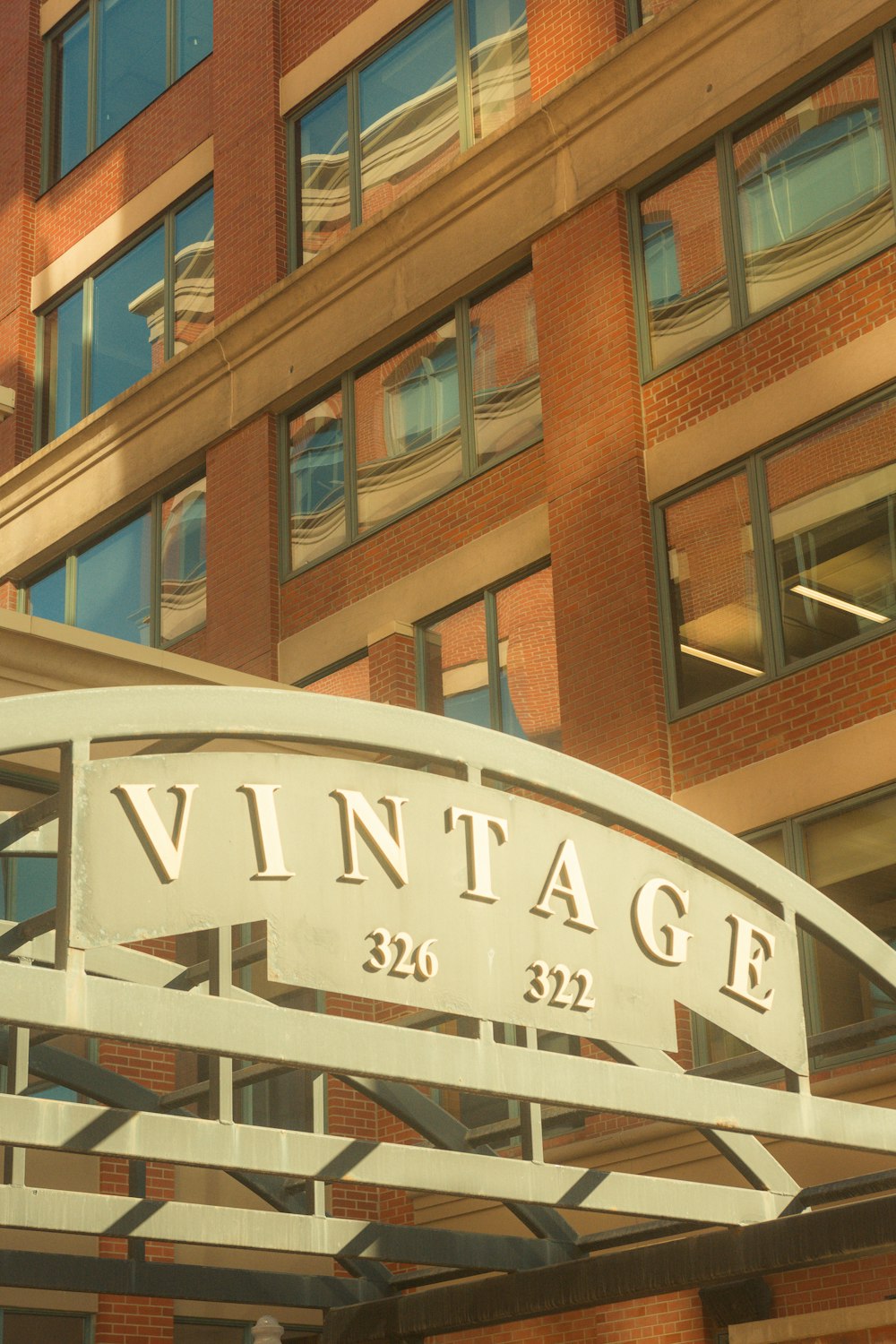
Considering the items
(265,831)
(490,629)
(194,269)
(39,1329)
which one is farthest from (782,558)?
(194,269)

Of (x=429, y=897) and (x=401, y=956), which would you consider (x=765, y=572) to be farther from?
(x=401, y=956)

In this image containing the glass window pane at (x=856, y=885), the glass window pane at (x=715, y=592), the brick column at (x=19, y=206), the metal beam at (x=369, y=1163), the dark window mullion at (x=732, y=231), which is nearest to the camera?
the metal beam at (x=369, y=1163)

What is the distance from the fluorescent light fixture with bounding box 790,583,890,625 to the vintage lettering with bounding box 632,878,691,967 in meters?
7.52

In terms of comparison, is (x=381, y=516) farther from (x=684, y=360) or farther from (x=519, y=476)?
(x=684, y=360)

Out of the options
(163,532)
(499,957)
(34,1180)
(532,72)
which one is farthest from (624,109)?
(499,957)

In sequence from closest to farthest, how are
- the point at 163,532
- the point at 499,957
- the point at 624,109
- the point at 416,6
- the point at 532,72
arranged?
the point at 499,957 → the point at 624,109 → the point at 532,72 → the point at 416,6 → the point at 163,532

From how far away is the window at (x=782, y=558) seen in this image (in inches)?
633

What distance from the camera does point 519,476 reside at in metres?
19.7

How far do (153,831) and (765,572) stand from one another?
10.5m

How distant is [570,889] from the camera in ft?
27.7

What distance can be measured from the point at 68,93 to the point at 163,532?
27.9ft

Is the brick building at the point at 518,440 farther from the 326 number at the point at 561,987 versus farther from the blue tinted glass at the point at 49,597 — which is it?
the 326 number at the point at 561,987

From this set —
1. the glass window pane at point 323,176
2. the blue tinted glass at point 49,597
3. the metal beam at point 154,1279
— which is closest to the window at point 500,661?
the glass window pane at point 323,176

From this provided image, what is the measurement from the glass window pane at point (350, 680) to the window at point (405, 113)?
558 cm
